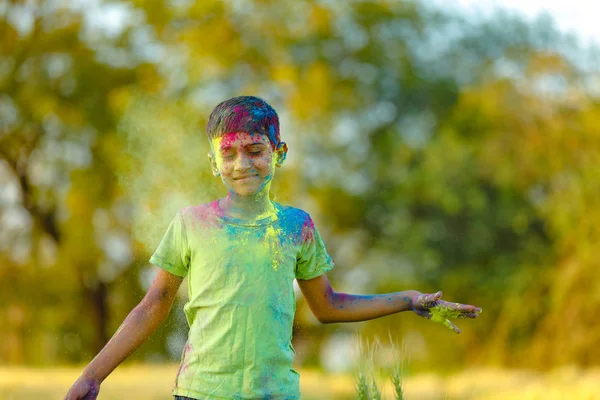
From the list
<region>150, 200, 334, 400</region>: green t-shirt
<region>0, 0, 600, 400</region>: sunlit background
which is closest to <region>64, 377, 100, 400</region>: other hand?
<region>150, 200, 334, 400</region>: green t-shirt

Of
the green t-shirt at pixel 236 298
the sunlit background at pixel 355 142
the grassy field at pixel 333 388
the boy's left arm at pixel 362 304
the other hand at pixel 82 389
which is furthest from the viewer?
the sunlit background at pixel 355 142

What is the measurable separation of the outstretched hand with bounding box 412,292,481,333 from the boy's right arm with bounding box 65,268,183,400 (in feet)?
2.32

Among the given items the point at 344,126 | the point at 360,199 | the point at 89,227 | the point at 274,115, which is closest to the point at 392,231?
the point at 360,199

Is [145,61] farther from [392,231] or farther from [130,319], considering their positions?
[130,319]

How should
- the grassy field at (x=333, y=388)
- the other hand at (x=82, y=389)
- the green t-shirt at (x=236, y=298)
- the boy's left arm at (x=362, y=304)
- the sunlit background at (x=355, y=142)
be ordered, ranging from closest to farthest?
the green t-shirt at (x=236, y=298) < the other hand at (x=82, y=389) < the boy's left arm at (x=362, y=304) < the grassy field at (x=333, y=388) < the sunlit background at (x=355, y=142)

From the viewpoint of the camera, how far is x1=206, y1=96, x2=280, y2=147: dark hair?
245 cm

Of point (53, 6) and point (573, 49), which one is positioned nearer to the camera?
point (573, 49)

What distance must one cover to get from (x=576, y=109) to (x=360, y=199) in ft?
14.1

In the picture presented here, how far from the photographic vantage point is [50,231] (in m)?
17.2

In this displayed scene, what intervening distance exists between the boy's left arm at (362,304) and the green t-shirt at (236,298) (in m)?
0.13

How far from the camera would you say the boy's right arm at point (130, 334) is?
7.89 feet

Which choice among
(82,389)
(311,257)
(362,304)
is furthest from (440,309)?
(82,389)

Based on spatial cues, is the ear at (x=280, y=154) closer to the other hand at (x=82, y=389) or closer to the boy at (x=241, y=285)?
the boy at (x=241, y=285)

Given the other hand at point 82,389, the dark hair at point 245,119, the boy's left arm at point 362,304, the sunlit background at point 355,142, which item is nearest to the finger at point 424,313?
the boy's left arm at point 362,304
